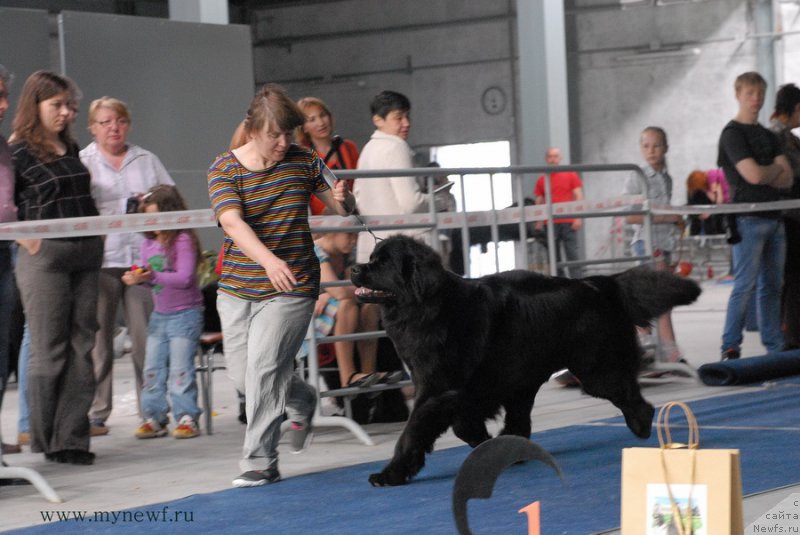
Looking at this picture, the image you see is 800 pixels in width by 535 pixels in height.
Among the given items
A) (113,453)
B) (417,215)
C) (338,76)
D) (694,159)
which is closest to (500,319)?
(417,215)

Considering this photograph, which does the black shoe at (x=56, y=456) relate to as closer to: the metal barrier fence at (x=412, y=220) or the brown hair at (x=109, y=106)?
the metal barrier fence at (x=412, y=220)

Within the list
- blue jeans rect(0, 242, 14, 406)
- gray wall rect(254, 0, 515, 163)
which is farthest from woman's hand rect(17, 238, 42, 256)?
gray wall rect(254, 0, 515, 163)

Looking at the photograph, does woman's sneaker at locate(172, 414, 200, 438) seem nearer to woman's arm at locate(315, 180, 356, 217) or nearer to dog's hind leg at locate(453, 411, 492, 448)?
dog's hind leg at locate(453, 411, 492, 448)

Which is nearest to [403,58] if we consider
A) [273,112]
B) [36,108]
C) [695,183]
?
[695,183]

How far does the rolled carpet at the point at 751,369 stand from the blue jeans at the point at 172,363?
2876 millimetres

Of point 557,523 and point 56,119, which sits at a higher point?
point 56,119

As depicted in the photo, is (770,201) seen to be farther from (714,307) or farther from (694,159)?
(694,159)

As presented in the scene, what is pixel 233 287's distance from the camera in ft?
14.3

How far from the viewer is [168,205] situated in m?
5.84

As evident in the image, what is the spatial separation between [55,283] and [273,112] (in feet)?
4.57

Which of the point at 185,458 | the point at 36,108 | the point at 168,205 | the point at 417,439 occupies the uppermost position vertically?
the point at 36,108

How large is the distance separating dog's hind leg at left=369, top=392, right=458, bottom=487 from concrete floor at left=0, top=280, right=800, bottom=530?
0.60 meters

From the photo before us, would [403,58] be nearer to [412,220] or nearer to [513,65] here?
[513,65]

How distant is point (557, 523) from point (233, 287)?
1.55 metres
